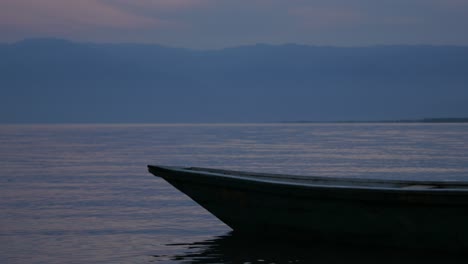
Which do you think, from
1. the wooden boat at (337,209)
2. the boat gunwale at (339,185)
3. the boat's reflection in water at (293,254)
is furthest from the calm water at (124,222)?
the boat gunwale at (339,185)

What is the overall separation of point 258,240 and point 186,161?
2684 centimetres

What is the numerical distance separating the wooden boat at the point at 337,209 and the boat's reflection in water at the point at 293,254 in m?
0.15

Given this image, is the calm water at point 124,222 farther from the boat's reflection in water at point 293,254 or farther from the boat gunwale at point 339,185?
the boat gunwale at point 339,185

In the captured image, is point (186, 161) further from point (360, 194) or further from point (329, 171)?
point (360, 194)

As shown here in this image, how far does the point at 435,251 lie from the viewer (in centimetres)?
1335

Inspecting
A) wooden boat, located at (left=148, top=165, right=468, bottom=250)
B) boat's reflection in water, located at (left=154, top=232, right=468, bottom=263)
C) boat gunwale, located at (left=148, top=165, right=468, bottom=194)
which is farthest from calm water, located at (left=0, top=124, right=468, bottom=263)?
boat gunwale, located at (left=148, top=165, right=468, bottom=194)

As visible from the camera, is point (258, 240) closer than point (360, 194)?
No

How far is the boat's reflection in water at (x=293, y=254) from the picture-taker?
43.8 feet

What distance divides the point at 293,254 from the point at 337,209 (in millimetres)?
1236

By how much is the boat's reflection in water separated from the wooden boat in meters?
0.15

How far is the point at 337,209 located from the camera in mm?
13664

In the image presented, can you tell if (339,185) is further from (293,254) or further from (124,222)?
(124,222)

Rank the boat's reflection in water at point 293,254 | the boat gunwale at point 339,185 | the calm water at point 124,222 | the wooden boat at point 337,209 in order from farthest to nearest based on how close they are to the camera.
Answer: the calm water at point 124,222 → the boat's reflection in water at point 293,254 → the boat gunwale at point 339,185 → the wooden boat at point 337,209

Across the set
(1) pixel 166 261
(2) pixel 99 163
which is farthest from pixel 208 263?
(2) pixel 99 163
